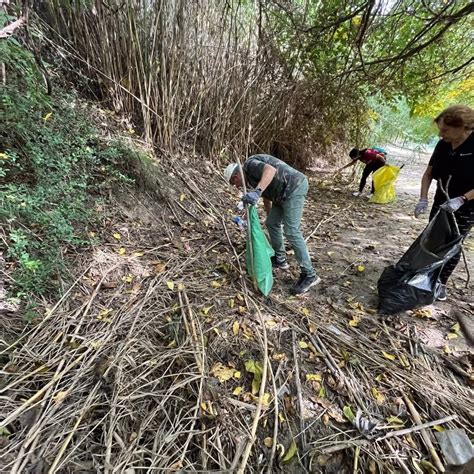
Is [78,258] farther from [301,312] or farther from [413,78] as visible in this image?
[413,78]

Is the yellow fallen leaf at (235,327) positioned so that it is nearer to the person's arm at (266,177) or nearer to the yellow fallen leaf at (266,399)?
the yellow fallen leaf at (266,399)

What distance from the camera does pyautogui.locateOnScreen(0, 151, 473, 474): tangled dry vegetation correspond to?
1.16 meters

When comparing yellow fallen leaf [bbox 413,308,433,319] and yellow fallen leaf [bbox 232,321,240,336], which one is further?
yellow fallen leaf [bbox 413,308,433,319]

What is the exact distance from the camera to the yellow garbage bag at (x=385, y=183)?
4273mm

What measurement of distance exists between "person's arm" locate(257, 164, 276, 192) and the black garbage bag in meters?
0.99

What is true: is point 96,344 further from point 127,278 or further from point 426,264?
point 426,264

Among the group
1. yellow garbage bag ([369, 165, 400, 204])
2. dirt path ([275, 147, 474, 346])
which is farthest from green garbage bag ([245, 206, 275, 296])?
yellow garbage bag ([369, 165, 400, 204])

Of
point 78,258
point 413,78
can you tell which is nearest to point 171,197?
point 78,258

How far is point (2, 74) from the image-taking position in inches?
76.6

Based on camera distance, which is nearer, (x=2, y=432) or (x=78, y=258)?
(x=2, y=432)

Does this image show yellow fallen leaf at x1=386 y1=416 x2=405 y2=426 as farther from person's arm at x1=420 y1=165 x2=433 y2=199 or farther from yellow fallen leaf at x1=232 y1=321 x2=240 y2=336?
person's arm at x1=420 y1=165 x2=433 y2=199

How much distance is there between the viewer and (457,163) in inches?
67.7

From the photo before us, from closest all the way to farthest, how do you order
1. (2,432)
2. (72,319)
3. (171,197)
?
(2,432) < (72,319) < (171,197)

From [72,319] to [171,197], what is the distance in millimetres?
1508
